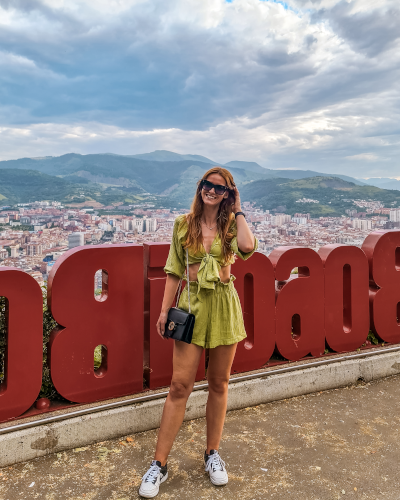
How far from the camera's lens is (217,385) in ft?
8.42

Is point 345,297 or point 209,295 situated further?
point 345,297

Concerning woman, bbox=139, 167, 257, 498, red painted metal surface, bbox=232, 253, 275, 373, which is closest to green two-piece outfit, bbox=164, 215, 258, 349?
woman, bbox=139, 167, 257, 498

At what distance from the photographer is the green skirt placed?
247 centimetres

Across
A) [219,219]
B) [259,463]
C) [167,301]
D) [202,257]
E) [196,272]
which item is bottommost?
[259,463]

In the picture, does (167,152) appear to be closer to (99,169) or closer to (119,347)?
(99,169)

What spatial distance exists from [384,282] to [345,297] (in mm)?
644

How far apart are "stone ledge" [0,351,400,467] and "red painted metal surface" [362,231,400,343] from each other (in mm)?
377

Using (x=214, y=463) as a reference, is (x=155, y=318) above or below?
above

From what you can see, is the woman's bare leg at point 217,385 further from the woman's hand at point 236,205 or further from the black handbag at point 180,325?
the woman's hand at point 236,205

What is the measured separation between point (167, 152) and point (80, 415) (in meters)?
85.3

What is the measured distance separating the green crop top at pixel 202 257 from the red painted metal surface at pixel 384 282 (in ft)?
9.46

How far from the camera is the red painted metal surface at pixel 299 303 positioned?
418 centimetres

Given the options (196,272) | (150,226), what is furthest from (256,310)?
(150,226)

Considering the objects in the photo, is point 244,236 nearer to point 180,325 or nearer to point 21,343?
point 180,325
